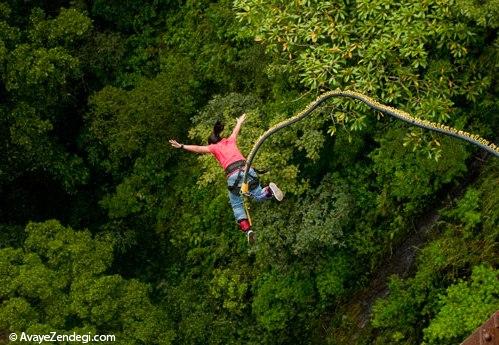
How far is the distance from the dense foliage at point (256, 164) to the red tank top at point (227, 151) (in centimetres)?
130

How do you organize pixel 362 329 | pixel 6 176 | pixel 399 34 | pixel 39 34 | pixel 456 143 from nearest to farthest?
pixel 399 34
pixel 456 143
pixel 362 329
pixel 39 34
pixel 6 176

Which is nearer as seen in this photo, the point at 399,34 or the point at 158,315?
the point at 399,34

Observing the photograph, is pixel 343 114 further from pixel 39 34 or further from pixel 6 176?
pixel 6 176

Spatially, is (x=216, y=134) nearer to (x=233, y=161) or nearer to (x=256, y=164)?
(x=233, y=161)

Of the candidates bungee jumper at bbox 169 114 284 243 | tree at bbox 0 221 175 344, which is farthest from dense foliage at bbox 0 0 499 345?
bungee jumper at bbox 169 114 284 243

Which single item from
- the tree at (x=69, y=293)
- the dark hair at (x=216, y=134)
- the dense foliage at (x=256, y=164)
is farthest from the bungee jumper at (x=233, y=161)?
the tree at (x=69, y=293)

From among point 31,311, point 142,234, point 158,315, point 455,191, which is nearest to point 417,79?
point 455,191

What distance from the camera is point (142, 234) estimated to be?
49.2ft

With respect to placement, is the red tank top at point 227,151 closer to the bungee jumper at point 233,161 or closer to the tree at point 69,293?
the bungee jumper at point 233,161

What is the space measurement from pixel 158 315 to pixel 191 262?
2679 mm

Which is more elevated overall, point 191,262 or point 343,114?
point 343,114

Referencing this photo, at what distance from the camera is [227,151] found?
376 inches

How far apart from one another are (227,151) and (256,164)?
156 cm

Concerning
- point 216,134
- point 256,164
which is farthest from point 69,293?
point 216,134
